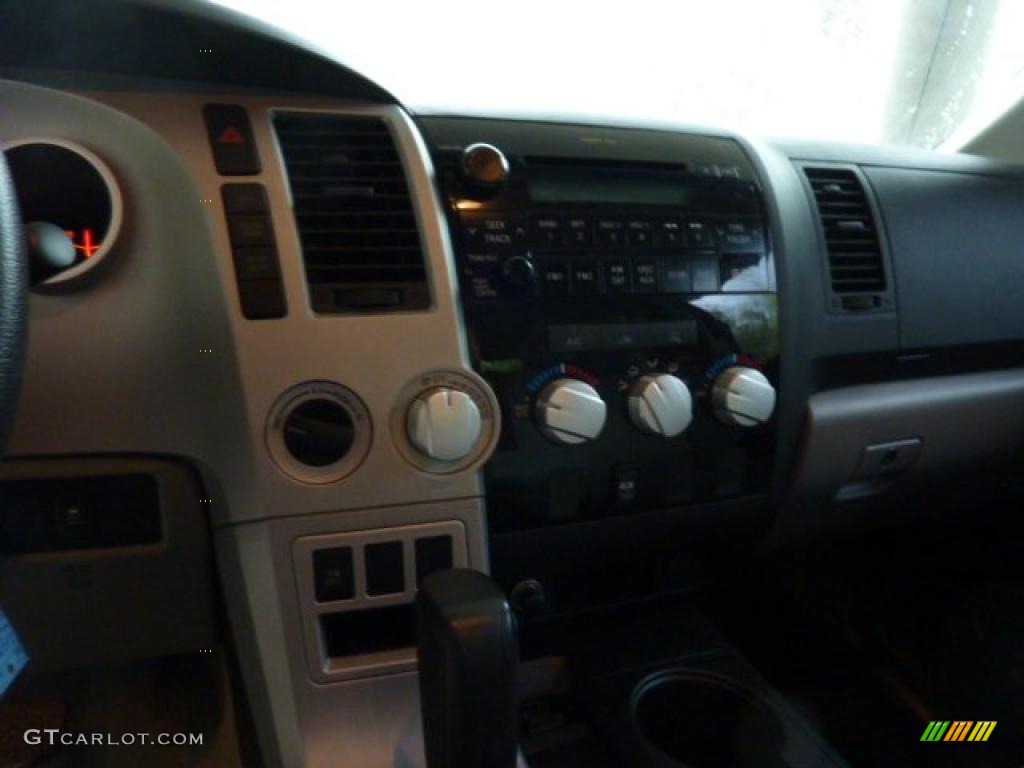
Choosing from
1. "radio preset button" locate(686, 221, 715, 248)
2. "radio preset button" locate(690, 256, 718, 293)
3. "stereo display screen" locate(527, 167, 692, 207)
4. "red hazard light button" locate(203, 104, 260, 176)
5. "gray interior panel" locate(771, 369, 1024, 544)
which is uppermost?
"red hazard light button" locate(203, 104, 260, 176)

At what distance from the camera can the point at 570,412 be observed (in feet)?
1.95

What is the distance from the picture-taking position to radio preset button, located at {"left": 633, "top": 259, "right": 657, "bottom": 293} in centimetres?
66

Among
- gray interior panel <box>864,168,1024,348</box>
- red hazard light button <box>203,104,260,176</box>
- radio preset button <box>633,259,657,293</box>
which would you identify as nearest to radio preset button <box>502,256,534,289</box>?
radio preset button <box>633,259,657,293</box>

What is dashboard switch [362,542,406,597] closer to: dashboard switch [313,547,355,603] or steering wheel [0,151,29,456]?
dashboard switch [313,547,355,603]

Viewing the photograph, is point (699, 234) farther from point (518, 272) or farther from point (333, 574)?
point (333, 574)

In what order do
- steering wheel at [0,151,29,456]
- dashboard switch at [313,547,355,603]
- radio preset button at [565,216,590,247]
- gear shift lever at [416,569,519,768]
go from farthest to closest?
radio preset button at [565,216,590,247], dashboard switch at [313,547,355,603], gear shift lever at [416,569,519,768], steering wheel at [0,151,29,456]

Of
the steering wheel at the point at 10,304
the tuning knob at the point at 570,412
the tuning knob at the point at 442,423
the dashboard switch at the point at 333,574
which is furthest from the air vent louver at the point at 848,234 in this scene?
the steering wheel at the point at 10,304

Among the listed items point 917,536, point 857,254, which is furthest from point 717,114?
point 917,536

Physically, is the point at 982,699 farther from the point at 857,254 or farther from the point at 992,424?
the point at 857,254

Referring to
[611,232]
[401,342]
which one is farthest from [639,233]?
[401,342]

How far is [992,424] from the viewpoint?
0.91 m

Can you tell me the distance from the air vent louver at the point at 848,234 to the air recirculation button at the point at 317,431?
55 centimetres

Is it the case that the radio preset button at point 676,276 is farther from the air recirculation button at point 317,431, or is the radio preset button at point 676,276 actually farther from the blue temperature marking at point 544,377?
the air recirculation button at point 317,431

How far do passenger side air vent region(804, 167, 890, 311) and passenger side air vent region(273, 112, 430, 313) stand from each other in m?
0.48
